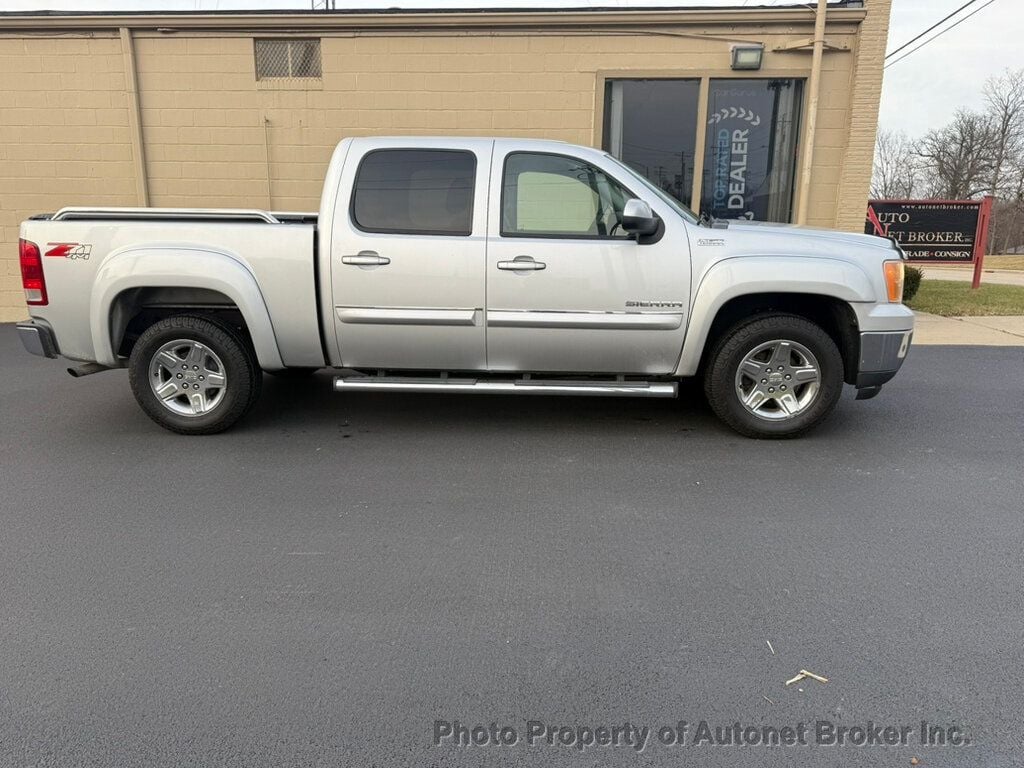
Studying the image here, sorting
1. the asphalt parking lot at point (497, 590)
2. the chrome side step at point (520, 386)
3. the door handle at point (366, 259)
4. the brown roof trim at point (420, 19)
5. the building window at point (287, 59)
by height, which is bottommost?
the asphalt parking lot at point (497, 590)

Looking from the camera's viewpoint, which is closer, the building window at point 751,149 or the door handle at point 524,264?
the door handle at point 524,264

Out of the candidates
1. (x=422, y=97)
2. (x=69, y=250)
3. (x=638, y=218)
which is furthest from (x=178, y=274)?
(x=422, y=97)

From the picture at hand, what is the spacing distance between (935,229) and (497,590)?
1304 cm

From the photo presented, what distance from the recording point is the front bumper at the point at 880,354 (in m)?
4.81

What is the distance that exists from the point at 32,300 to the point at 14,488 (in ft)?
4.77

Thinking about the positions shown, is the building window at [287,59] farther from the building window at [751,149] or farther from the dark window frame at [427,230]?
the dark window frame at [427,230]

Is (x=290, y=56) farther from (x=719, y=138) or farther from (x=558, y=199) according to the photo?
(x=558, y=199)

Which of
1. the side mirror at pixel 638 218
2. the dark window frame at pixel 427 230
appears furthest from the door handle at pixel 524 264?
the side mirror at pixel 638 218

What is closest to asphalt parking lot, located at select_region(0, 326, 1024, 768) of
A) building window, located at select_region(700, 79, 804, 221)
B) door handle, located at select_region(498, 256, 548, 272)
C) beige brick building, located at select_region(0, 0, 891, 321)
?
door handle, located at select_region(498, 256, 548, 272)

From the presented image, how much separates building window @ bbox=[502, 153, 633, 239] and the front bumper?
5.84 feet

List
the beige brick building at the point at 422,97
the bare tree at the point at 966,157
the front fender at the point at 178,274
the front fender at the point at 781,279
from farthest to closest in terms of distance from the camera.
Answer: the bare tree at the point at 966,157, the beige brick building at the point at 422,97, the front fender at the point at 178,274, the front fender at the point at 781,279

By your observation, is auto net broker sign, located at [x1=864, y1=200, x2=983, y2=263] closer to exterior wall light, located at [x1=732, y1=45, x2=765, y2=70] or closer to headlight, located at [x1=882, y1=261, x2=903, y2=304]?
exterior wall light, located at [x1=732, y1=45, x2=765, y2=70]

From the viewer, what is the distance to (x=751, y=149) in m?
9.96

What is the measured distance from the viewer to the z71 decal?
191 inches
